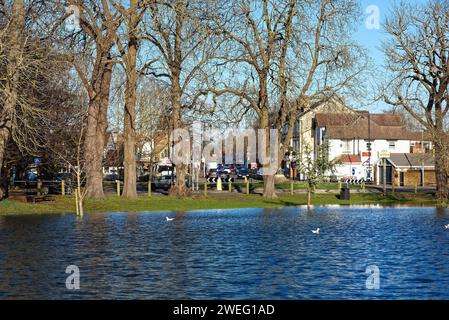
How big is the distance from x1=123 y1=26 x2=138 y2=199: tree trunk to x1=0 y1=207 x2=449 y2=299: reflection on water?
445 inches

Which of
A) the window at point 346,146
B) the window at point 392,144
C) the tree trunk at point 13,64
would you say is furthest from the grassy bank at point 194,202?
the window at point 392,144

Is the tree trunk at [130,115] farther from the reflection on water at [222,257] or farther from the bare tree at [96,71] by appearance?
the reflection on water at [222,257]

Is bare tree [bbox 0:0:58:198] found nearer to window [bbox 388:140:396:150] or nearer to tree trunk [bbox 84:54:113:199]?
tree trunk [bbox 84:54:113:199]

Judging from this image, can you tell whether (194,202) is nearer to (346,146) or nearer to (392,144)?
(346,146)

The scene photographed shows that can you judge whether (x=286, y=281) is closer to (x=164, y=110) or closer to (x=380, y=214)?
(x=380, y=214)

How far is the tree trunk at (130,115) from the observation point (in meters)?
53.1

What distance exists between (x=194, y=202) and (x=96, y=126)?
8.20 m

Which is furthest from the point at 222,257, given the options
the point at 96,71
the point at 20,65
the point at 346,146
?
the point at 346,146

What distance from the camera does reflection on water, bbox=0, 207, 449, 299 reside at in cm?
2075

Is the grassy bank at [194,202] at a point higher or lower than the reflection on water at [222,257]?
higher

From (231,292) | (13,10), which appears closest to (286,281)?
(231,292)

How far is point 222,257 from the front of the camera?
26828 mm

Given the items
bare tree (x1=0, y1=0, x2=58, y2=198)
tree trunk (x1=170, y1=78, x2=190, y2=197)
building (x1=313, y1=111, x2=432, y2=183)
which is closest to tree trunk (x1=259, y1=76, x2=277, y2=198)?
tree trunk (x1=170, y1=78, x2=190, y2=197)

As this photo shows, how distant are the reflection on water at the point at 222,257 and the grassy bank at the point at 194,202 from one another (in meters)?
4.47
